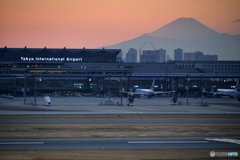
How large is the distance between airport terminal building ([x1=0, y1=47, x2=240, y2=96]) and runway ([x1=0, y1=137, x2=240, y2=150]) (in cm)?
9305

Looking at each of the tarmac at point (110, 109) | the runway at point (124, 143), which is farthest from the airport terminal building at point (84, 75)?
the runway at point (124, 143)

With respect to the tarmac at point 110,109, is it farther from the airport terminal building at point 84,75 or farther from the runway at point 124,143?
the airport terminal building at point 84,75

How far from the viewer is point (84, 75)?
149m

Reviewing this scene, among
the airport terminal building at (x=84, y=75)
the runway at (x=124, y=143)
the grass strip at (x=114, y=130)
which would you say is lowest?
the runway at (x=124, y=143)

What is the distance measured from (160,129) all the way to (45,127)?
57.0 ft

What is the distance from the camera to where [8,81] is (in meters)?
144

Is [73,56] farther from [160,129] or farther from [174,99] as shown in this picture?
[160,129]

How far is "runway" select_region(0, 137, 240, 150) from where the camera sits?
2606 centimetres

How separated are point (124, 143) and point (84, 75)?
123 meters

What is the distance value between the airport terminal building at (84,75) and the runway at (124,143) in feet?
305

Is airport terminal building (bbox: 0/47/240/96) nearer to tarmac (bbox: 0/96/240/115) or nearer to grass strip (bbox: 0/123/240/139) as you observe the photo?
tarmac (bbox: 0/96/240/115)

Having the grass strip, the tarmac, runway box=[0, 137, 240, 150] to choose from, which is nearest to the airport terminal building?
the tarmac

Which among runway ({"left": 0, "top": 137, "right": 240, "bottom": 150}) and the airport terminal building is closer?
runway ({"left": 0, "top": 137, "right": 240, "bottom": 150})

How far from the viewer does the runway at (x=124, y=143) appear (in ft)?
85.5
